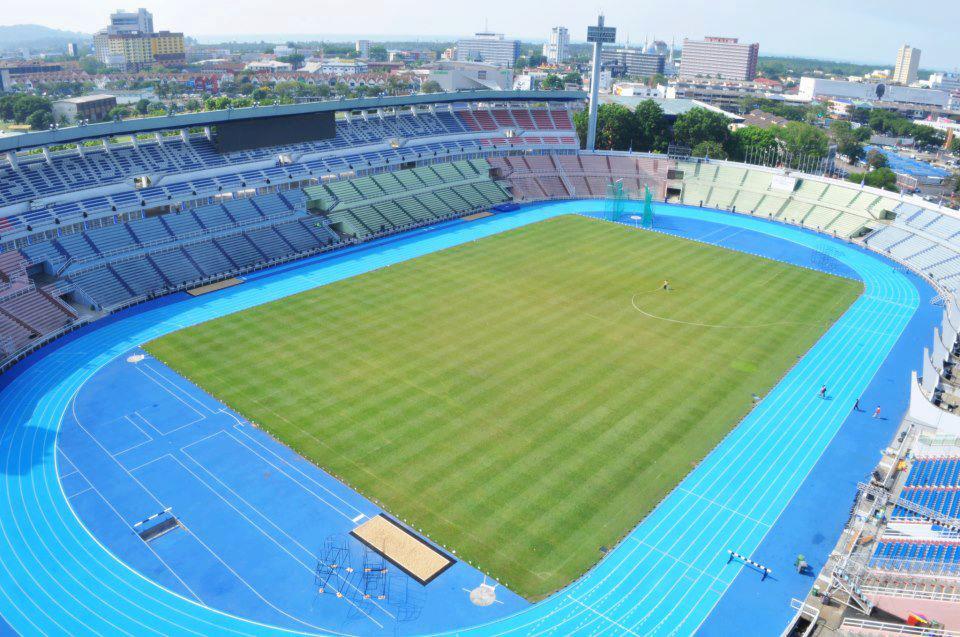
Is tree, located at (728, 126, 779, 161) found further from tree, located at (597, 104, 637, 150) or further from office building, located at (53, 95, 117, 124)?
office building, located at (53, 95, 117, 124)

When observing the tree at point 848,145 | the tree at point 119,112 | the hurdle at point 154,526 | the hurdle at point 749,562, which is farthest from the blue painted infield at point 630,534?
the tree at point 119,112

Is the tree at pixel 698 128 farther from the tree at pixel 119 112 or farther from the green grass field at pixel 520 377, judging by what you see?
the tree at pixel 119 112

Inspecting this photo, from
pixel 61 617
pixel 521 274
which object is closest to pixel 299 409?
pixel 61 617

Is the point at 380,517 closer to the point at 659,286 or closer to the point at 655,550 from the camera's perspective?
the point at 655,550

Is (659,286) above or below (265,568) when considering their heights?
above

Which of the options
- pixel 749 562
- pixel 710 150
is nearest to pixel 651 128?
pixel 710 150

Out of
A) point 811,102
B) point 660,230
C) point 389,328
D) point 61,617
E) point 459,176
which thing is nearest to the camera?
point 61,617
